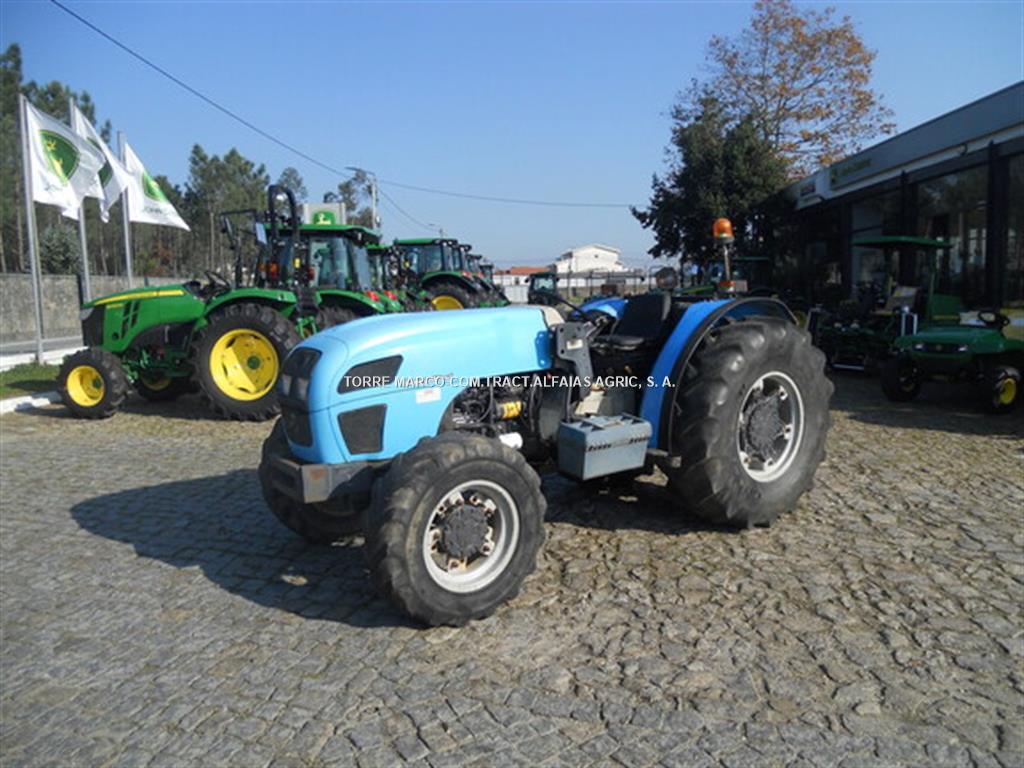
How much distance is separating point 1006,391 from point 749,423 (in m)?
5.12

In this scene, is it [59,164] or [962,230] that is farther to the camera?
[962,230]

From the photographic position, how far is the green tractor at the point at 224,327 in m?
8.27

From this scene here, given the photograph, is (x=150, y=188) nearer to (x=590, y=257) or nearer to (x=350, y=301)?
(x=350, y=301)

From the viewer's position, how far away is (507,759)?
2.37 m

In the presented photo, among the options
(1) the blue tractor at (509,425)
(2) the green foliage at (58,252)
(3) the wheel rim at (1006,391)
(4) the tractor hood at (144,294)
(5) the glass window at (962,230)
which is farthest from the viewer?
(2) the green foliage at (58,252)

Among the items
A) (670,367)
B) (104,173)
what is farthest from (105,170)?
(670,367)

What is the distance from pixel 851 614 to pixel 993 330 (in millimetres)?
6558

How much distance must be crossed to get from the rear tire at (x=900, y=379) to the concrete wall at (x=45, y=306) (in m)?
17.6

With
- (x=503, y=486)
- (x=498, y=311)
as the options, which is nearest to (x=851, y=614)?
(x=503, y=486)

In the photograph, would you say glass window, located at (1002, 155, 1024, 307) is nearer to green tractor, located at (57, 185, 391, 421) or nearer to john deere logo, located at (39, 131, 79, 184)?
green tractor, located at (57, 185, 391, 421)

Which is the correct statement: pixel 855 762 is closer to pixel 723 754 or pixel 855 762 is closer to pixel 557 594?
pixel 723 754

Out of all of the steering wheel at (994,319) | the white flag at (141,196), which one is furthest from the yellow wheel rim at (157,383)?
the steering wheel at (994,319)

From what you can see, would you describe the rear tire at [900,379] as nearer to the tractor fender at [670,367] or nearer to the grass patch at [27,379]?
the tractor fender at [670,367]

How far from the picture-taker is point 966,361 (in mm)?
8039
